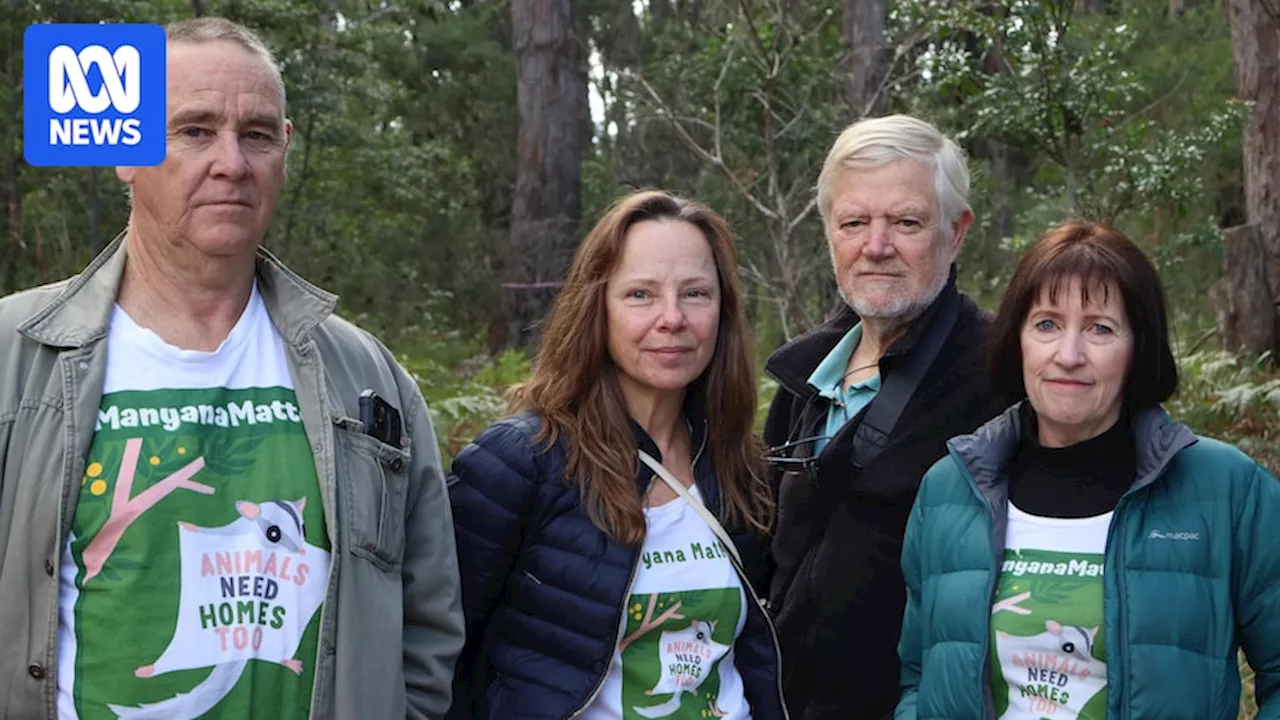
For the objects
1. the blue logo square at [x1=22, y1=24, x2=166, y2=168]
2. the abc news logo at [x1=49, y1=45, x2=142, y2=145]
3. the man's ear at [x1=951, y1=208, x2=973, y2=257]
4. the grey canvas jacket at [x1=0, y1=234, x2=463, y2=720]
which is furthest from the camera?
the abc news logo at [x1=49, y1=45, x2=142, y2=145]

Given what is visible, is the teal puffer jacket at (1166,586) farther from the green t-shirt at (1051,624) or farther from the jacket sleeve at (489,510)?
the jacket sleeve at (489,510)

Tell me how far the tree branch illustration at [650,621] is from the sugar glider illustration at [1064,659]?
73 centimetres

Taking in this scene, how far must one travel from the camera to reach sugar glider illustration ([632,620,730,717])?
3133mm

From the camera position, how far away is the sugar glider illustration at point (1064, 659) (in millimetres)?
2826

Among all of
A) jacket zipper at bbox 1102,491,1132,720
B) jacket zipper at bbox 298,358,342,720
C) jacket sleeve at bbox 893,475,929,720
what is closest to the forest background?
jacket sleeve at bbox 893,475,929,720

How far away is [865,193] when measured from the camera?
3729mm

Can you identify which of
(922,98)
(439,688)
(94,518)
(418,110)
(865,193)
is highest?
(418,110)

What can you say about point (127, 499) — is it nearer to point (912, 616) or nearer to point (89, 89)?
point (912, 616)

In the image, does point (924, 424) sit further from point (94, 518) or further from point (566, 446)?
point (94, 518)

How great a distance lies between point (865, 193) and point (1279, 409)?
6384mm

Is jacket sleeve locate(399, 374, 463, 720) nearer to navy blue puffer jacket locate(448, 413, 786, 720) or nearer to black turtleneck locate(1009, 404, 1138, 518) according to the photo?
navy blue puffer jacket locate(448, 413, 786, 720)

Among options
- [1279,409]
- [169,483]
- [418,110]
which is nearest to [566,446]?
[169,483]

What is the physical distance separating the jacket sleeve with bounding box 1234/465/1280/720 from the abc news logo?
12.3 ft

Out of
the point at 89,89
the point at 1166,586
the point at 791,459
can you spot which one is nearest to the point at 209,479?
the point at 791,459
